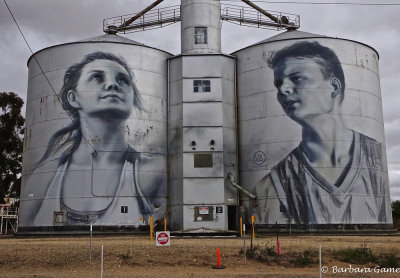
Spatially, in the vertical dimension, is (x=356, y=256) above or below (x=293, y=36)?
below

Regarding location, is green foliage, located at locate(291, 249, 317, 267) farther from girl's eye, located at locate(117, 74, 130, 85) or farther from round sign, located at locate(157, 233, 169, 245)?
girl's eye, located at locate(117, 74, 130, 85)

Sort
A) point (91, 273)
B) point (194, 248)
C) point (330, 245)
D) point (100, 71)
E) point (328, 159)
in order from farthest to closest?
point (100, 71) < point (328, 159) < point (330, 245) < point (194, 248) < point (91, 273)

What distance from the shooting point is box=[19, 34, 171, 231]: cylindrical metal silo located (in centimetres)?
3766

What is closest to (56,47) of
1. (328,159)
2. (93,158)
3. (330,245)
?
(93,158)

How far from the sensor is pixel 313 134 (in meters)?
37.7

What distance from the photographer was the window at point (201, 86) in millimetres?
40250

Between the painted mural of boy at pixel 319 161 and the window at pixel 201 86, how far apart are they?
5630mm

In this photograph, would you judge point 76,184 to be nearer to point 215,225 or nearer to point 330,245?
point 215,225

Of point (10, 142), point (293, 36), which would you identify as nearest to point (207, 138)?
point (293, 36)

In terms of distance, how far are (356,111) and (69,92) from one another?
23286 millimetres

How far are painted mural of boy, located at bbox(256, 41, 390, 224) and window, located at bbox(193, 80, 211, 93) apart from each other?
5.63 meters

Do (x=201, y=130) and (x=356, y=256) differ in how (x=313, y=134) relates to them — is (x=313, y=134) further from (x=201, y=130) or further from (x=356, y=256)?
(x=356, y=256)

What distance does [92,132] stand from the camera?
3834 cm

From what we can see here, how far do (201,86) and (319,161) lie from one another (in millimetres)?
11402
